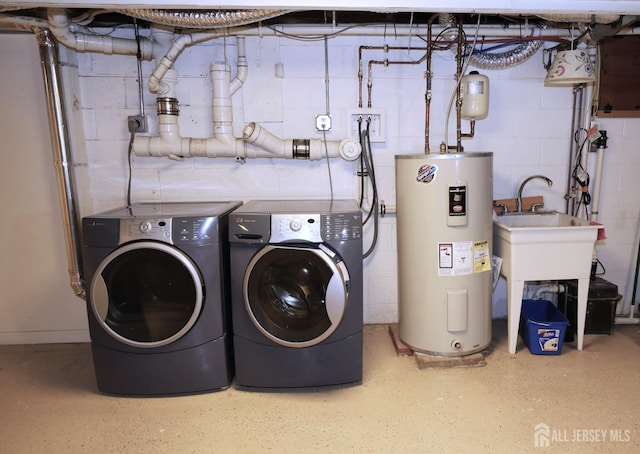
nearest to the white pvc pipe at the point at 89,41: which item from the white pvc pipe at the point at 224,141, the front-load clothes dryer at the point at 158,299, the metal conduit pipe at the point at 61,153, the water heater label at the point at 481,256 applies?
the metal conduit pipe at the point at 61,153

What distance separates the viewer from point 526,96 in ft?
9.46

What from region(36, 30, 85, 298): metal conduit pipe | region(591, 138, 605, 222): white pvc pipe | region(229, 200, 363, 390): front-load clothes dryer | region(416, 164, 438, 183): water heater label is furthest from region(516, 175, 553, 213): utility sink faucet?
region(36, 30, 85, 298): metal conduit pipe

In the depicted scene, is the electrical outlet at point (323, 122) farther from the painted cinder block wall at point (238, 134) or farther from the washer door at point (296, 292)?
the washer door at point (296, 292)

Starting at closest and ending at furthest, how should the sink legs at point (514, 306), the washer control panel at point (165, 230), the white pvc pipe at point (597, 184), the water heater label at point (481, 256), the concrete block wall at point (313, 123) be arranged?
the washer control panel at point (165, 230) < the water heater label at point (481, 256) < the sink legs at point (514, 306) < the concrete block wall at point (313, 123) < the white pvc pipe at point (597, 184)

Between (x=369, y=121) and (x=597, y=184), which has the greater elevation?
(x=369, y=121)

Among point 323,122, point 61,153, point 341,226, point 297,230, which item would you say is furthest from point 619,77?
point 61,153

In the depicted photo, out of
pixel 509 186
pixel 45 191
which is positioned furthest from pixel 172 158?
pixel 509 186

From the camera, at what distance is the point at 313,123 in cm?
284

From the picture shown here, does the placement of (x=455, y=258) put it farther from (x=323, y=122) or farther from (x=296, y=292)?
(x=323, y=122)

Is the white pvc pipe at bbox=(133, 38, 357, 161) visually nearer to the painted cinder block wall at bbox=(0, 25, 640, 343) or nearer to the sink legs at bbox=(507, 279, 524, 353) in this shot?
the painted cinder block wall at bbox=(0, 25, 640, 343)

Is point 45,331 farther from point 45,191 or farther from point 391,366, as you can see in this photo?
point 391,366

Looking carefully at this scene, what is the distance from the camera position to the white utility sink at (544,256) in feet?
8.08

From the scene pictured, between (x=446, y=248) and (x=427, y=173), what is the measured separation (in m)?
0.43

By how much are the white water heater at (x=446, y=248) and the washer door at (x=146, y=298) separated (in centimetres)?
120
